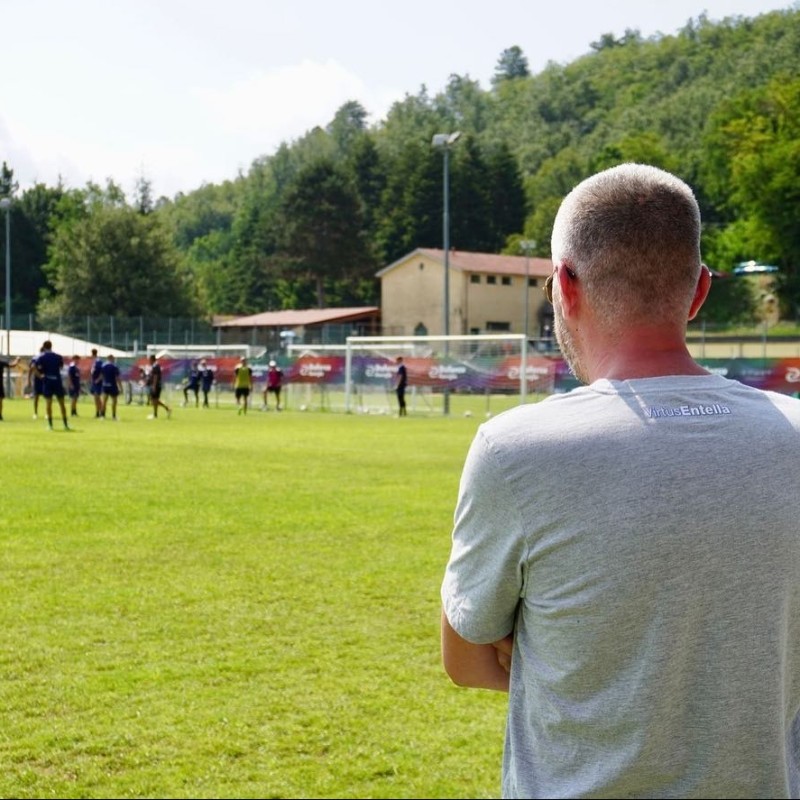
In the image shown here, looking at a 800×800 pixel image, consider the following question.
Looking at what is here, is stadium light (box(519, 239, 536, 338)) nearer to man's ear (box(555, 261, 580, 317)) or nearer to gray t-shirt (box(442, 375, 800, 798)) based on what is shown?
man's ear (box(555, 261, 580, 317))

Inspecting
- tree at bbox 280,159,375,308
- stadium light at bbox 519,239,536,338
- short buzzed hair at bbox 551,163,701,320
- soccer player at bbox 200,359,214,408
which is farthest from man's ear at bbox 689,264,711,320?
tree at bbox 280,159,375,308

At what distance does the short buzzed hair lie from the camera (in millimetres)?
2094

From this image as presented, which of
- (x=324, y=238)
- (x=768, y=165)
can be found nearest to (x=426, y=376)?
(x=768, y=165)

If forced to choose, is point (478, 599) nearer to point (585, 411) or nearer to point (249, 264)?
point (585, 411)

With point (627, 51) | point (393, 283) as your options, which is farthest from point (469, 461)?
point (627, 51)

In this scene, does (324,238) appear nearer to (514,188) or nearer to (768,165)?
(514,188)

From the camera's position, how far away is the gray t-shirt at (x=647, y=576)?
1.95m

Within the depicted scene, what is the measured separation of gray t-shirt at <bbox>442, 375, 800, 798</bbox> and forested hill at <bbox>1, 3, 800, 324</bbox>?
80.6m

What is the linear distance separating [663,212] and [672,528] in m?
0.58

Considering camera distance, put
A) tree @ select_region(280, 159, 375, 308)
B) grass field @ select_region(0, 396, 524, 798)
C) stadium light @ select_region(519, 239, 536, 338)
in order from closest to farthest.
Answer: grass field @ select_region(0, 396, 524, 798)
stadium light @ select_region(519, 239, 536, 338)
tree @ select_region(280, 159, 375, 308)

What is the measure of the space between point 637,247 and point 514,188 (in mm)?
109469

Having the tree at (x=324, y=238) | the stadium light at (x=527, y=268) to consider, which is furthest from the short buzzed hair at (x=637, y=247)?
the tree at (x=324, y=238)

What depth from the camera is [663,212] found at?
6.90 feet

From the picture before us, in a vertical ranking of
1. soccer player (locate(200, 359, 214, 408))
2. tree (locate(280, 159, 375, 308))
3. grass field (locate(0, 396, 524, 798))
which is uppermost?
tree (locate(280, 159, 375, 308))
